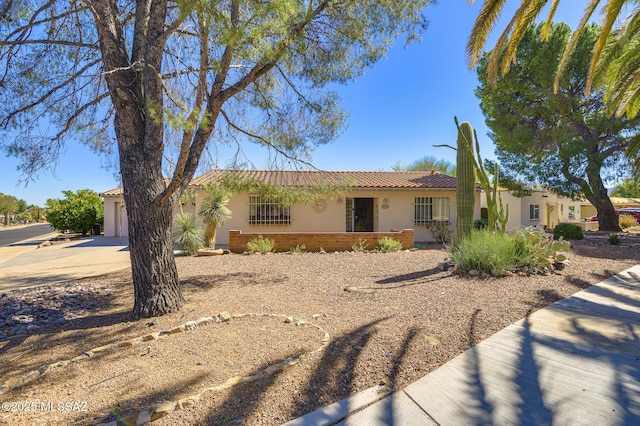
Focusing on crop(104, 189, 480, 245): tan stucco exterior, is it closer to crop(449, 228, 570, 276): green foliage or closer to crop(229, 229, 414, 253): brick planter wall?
crop(229, 229, 414, 253): brick planter wall

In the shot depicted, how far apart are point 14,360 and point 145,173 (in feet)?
9.12


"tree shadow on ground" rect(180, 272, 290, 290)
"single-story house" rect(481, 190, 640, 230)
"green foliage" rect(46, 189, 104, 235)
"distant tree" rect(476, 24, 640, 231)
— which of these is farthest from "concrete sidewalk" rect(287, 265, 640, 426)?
"green foliage" rect(46, 189, 104, 235)

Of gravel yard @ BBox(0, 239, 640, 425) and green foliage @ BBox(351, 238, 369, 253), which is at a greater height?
green foliage @ BBox(351, 238, 369, 253)

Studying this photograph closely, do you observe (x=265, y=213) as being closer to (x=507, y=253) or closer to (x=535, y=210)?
(x=507, y=253)

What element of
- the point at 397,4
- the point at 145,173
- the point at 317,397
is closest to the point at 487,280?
the point at 317,397

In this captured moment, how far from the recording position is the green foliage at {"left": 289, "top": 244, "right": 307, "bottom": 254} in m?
12.4

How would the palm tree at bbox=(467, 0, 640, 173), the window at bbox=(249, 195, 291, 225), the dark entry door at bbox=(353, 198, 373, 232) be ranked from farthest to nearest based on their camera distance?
the dark entry door at bbox=(353, 198, 373, 232), the window at bbox=(249, 195, 291, 225), the palm tree at bbox=(467, 0, 640, 173)

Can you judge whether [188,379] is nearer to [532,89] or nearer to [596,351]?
[596,351]

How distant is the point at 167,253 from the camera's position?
17.7ft

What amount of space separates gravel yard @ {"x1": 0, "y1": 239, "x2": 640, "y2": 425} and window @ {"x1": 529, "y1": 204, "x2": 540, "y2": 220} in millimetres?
18311

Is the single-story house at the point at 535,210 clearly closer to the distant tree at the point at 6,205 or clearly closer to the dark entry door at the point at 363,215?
the dark entry door at the point at 363,215

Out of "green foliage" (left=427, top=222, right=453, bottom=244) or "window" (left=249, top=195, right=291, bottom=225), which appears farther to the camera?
"window" (left=249, top=195, right=291, bottom=225)

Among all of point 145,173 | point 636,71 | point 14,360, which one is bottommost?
point 14,360

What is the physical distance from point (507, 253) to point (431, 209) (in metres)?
9.51
